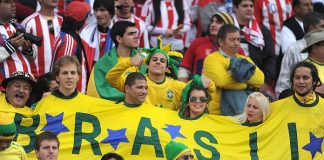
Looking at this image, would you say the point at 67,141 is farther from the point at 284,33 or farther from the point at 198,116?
the point at 284,33

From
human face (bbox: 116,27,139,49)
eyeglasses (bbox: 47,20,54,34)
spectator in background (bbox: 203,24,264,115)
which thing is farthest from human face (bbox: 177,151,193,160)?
eyeglasses (bbox: 47,20,54,34)

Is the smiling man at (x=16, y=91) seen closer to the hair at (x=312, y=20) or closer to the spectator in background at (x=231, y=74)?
the spectator in background at (x=231, y=74)

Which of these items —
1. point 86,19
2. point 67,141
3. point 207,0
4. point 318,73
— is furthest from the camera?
point 207,0

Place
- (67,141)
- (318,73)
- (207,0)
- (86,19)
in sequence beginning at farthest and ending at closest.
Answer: (207,0)
(86,19)
(318,73)
(67,141)

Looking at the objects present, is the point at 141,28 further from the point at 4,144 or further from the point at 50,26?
the point at 4,144

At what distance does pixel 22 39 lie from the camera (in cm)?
1652

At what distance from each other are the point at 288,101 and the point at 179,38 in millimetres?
3638

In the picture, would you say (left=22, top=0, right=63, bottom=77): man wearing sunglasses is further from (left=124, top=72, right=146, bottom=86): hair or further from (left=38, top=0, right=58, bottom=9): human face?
(left=124, top=72, right=146, bottom=86): hair

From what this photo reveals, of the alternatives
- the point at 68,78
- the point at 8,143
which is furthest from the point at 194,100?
the point at 8,143

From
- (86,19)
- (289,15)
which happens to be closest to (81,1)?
(86,19)

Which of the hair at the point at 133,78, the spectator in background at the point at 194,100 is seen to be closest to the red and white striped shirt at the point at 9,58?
the hair at the point at 133,78

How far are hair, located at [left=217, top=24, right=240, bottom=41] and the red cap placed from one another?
5.67ft

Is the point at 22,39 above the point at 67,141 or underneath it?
above

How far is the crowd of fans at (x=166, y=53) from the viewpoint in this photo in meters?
15.9
